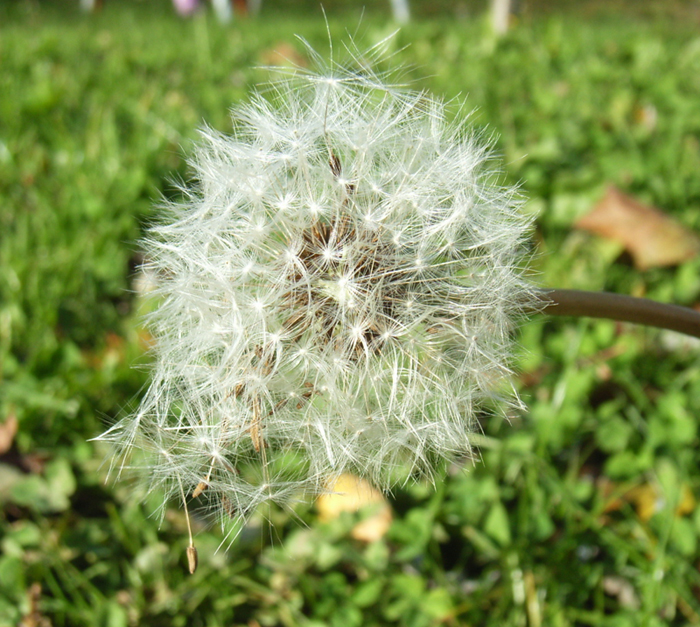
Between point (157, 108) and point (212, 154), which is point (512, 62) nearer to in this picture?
point (157, 108)

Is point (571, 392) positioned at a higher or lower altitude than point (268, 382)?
lower

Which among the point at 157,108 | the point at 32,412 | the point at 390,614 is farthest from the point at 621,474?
the point at 157,108

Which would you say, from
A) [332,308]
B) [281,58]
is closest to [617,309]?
[332,308]

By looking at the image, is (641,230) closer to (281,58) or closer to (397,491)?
(397,491)

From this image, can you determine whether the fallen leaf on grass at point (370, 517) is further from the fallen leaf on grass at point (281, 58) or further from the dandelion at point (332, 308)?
the fallen leaf on grass at point (281, 58)

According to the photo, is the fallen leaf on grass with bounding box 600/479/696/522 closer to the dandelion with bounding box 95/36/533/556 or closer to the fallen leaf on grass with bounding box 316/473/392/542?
the fallen leaf on grass with bounding box 316/473/392/542
